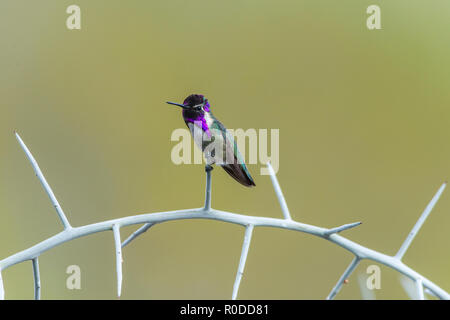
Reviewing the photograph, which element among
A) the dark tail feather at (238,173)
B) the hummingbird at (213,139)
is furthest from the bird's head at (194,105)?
the dark tail feather at (238,173)

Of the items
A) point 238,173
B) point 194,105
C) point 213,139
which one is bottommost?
point 238,173

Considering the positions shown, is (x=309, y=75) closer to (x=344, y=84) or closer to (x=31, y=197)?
(x=344, y=84)

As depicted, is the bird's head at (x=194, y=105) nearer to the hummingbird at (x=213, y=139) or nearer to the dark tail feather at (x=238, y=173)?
the hummingbird at (x=213, y=139)

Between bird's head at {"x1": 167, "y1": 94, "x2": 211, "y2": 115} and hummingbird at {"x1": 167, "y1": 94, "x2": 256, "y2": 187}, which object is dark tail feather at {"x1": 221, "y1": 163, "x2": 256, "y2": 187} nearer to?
hummingbird at {"x1": 167, "y1": 94, "x2": 256, "y2": 187}

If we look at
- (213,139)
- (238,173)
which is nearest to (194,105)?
(213,139)

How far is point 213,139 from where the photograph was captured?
1576 millimetres

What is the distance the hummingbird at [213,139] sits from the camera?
4.97ft

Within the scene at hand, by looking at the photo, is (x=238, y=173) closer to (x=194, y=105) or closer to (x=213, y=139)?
(x=213, y=139)

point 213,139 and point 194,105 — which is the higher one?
point 194,105

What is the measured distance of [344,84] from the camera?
4.25 meters

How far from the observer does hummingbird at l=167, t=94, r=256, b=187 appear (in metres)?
1.52
